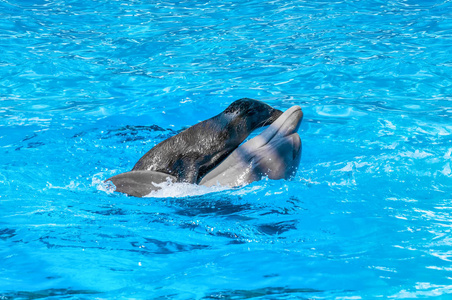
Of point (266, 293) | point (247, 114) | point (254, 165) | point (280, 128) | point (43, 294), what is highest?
point (247, 114)

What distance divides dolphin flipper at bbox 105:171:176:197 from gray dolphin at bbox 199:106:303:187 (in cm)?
32

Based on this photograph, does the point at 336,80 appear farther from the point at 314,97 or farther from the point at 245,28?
the point at 245,28

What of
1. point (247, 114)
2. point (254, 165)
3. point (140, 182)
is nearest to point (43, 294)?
point (140, 182)

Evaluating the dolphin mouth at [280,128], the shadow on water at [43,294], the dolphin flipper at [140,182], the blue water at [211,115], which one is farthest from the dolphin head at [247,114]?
the shadow on water at [43,294]

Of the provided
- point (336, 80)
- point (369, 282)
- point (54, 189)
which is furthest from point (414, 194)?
point (336, 80)

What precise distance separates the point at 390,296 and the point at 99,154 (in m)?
3.61

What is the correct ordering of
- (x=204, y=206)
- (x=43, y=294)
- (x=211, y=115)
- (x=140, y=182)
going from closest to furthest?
1. (x=43, y=294)
2. (x=204, y=206)
3. (x=140, y=182)
4. (x=211, y=115)

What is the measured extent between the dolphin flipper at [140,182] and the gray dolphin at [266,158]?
320 millimetres

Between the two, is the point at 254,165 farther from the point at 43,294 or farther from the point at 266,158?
the point at 43,294

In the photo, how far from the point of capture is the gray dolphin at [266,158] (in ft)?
14.3

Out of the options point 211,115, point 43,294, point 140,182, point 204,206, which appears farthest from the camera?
point 211,115

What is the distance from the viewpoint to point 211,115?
24.6 ft

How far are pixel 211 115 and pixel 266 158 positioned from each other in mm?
3187

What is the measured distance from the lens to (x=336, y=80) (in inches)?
342
